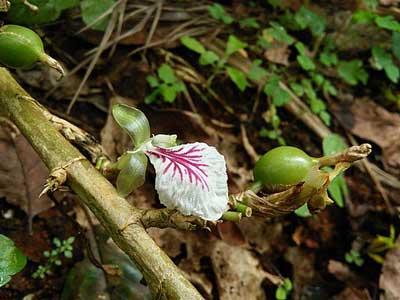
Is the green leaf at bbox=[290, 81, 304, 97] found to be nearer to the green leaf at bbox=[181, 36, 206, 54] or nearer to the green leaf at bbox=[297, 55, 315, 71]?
the green leaf at bbox=[297, 55, 315, 71]

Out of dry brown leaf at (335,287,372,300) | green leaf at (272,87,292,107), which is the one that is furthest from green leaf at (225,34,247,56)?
dry brown leaf at (335,287,372,300)

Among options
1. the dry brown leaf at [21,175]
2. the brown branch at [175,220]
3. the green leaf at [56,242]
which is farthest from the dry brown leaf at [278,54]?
the brown branch at [175,220]

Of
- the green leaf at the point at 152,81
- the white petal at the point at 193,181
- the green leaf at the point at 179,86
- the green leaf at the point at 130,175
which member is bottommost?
the green leaf at the point at 179,86

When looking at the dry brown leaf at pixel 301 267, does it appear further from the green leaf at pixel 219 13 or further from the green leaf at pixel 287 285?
the green leaf at pixel 219 13

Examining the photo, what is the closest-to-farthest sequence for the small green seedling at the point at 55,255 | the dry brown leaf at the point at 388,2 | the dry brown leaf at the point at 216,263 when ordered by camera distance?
the small green seedling at the point at 55,255 → the dry brown leaf at the point at 216,263 → the dry brown leaf at the point at 388,2

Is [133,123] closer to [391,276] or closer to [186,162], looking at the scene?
[186,162]

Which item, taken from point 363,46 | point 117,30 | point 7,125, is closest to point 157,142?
point 7,125
